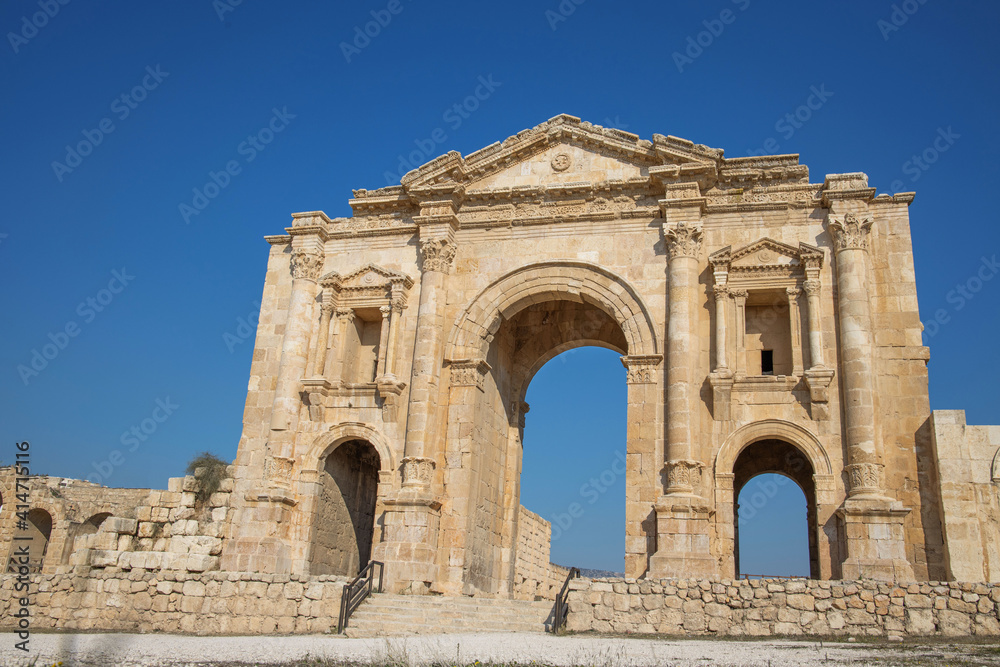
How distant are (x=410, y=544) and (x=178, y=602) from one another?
4309 mm

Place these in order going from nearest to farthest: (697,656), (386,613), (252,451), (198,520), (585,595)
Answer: (697,656) < (585,595) < (386,613) < (198,520) < (252,451)

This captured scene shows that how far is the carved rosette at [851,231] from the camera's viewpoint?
1647cm

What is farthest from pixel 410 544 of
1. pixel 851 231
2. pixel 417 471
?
pixel 851 231

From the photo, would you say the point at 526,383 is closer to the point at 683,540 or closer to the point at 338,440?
the point at 338,440

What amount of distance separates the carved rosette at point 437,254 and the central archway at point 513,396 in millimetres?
1078

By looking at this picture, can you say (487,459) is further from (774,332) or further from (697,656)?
(697,656)

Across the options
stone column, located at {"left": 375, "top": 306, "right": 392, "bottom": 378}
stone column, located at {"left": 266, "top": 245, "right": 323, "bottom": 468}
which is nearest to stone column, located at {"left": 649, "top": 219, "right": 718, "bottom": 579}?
stone column, located at {"left": 375, "top": 306, "right": 392, "bottom": 378}

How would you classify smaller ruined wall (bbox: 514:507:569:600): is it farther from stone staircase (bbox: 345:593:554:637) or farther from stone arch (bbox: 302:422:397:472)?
stone staircase (bbox: 345:593:554:637)

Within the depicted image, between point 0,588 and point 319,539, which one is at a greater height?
point 319,539

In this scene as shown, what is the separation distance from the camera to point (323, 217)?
20.0 meters

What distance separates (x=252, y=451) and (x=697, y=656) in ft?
38.5

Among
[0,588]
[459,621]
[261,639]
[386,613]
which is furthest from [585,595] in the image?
[0,588]

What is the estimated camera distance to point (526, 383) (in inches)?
838

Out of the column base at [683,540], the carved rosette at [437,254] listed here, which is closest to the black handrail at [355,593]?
the column base at [683,540]
